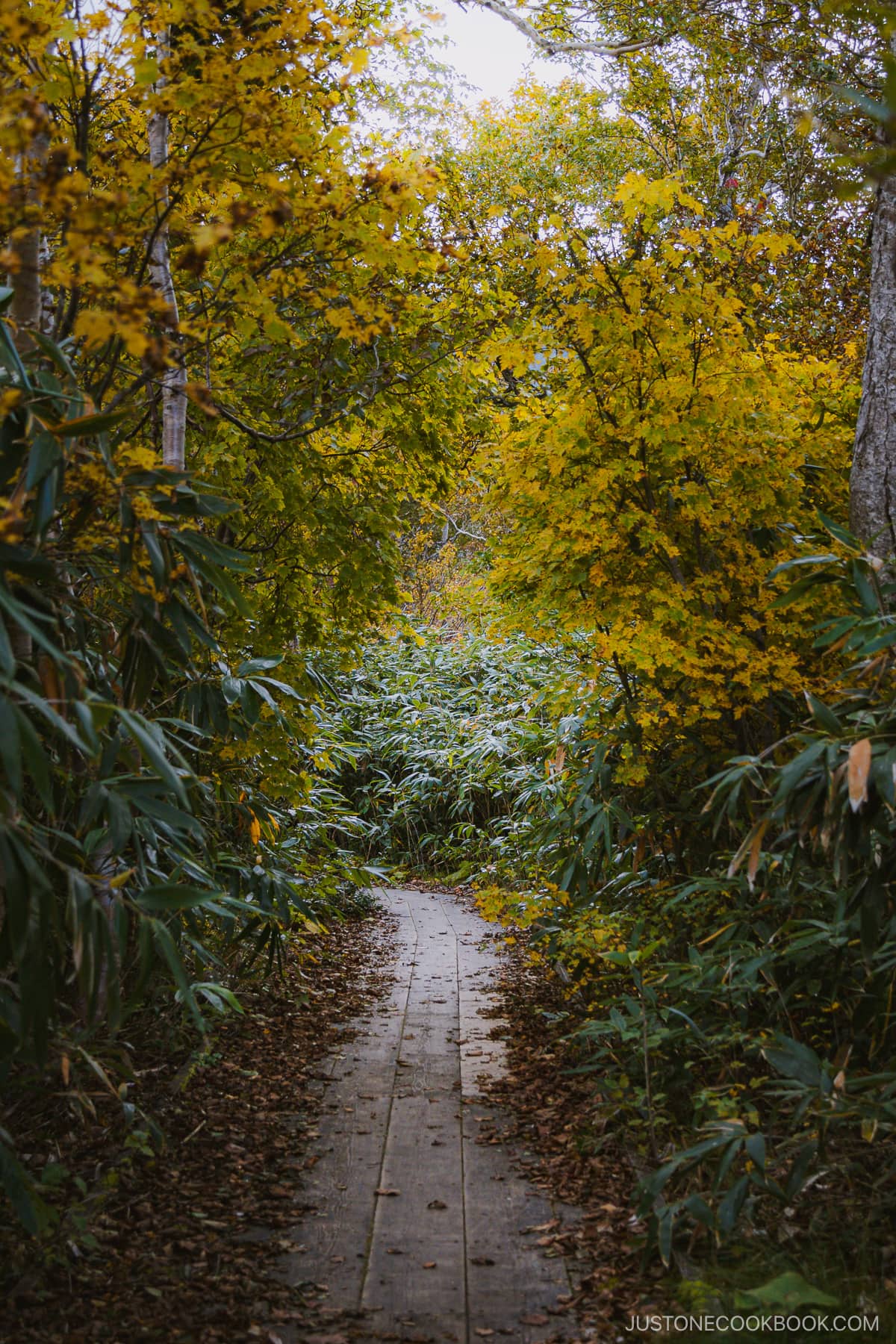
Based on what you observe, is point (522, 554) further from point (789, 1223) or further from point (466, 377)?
point (789, 1223)

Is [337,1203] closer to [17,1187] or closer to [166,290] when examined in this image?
[17,1187]

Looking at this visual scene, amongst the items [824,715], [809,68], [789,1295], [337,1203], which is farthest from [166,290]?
[809,68]

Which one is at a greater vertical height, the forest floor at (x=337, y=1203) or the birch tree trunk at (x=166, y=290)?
the birch tree trunk at (x=166, y=290)

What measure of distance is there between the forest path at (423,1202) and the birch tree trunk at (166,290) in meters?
1.78

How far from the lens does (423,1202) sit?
252 centimetres

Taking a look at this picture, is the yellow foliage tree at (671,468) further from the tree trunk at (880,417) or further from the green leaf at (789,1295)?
the green leaf at (789,1295)

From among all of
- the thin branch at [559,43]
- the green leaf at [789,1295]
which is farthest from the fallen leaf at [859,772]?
→ the thin branch at [559,43]

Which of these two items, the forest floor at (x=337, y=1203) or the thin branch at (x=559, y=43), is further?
the thin branch at (x=559, y=43)

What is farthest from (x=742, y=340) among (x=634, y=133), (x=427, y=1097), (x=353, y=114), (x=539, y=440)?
(x=634, y=133)

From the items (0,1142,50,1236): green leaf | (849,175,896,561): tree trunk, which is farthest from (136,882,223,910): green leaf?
(849,175,896,561): tree trunk

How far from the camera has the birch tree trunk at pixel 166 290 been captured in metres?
2.42

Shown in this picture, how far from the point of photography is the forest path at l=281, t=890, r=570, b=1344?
2.03m

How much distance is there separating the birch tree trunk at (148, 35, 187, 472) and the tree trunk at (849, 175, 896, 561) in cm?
193

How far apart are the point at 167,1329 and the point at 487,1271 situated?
0.66 meters
